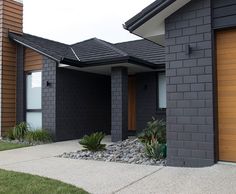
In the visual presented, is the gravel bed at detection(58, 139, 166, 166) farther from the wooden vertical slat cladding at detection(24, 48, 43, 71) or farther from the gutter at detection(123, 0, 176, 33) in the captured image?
the wooden vertical slat cladding at detection(24, 48, 43, 71)

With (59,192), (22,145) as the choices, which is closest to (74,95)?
(22,145)

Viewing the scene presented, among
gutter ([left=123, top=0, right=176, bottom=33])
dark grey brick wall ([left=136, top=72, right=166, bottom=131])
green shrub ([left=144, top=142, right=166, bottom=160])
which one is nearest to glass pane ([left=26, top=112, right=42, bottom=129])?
dark grey brick wall ([left=136, top=72, right=166, bottom=131])

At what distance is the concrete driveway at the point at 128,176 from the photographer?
5320 millimetres

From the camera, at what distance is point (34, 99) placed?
1326cm

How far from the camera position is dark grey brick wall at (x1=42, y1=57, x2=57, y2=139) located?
1233 centimetres

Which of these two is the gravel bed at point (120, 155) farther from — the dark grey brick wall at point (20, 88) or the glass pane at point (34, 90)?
the dark grey brick wall at point (20, 88)

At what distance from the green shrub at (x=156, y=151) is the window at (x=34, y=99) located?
6.21 metres

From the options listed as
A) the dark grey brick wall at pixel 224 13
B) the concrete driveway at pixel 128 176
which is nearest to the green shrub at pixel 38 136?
the concrete driveway at pixel 128 176

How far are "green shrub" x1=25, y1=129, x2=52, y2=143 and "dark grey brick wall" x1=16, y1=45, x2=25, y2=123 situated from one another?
166 centimetres

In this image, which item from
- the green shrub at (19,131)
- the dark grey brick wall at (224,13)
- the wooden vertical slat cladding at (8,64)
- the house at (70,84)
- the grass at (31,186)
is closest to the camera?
the grass at (31,186)

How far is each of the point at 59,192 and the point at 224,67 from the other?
13.8 feet

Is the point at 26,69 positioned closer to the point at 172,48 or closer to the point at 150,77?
the point at 150,77

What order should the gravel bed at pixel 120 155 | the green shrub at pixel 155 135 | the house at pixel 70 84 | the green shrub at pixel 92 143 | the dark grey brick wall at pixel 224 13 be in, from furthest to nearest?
the house at pixel 70 84 < the green shrub at pixel 92 143 < the green shrub at pixel 155 135 < the gravel bed at pixel 120 155 < the dark grey brick wall at pixel 224 13

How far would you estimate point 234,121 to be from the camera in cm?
675
